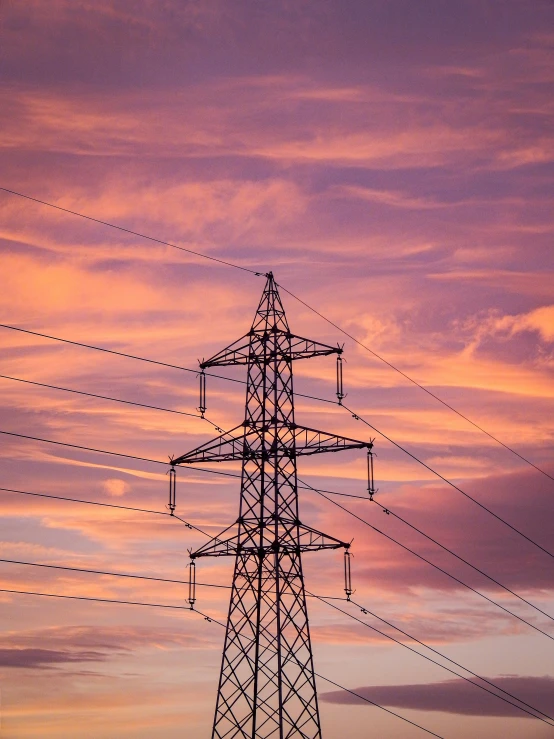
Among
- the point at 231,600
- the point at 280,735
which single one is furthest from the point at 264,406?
the point at 280,735

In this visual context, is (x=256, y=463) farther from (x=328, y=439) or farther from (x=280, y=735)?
(x=280, y=735)

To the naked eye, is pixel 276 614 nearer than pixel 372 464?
Yes

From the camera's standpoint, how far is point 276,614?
81938mm

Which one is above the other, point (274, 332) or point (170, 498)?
point (274, 332)

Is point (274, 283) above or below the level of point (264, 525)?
above

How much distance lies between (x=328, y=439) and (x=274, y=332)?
239 inches

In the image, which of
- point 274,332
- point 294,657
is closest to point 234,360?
point 274,332

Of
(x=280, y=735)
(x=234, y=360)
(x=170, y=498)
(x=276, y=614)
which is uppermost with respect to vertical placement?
(x=234, y=360)

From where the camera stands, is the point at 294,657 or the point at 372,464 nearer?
the point at 294,657

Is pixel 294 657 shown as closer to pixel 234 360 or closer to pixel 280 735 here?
pixel 280 735

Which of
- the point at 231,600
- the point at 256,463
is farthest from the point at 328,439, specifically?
the point at 231,600

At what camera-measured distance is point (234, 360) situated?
283 feet

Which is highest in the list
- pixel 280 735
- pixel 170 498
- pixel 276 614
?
pixel 170 498

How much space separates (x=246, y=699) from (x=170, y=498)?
10.7 metres
